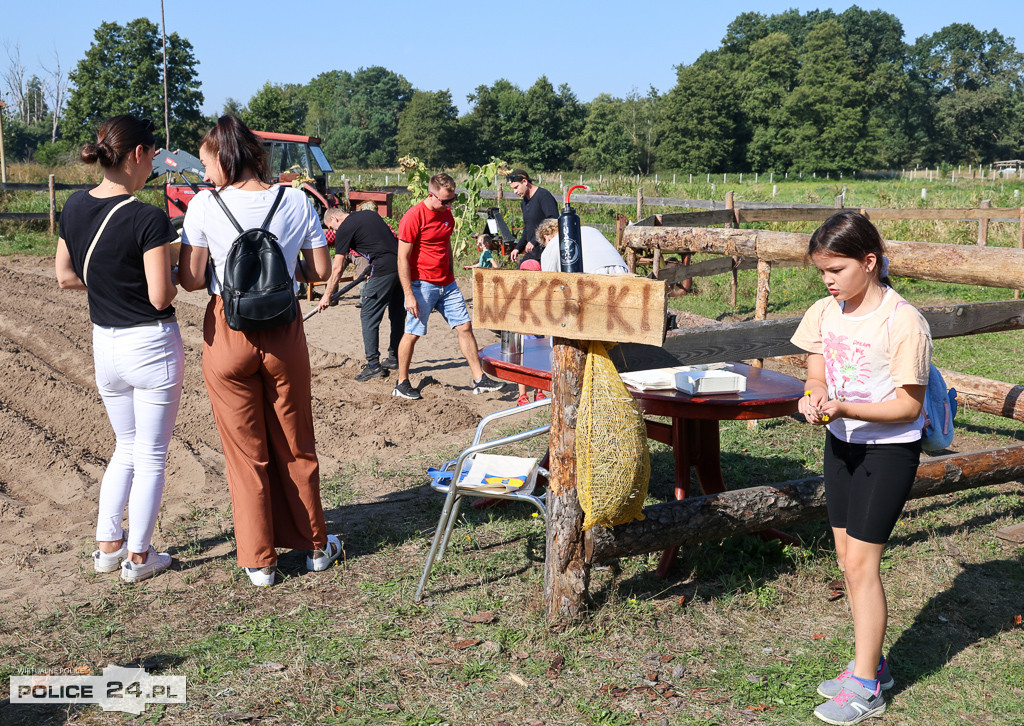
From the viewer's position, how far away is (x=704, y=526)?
3.23m

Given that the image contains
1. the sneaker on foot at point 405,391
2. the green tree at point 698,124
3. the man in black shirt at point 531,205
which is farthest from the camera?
the green tree at point 698,124

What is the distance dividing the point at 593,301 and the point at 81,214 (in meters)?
2.14

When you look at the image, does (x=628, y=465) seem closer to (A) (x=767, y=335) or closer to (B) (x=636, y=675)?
(B) (x=636, y=675)

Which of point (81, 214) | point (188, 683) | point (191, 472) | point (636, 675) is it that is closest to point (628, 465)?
point (636, 675)

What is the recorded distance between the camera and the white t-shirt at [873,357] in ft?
8.07

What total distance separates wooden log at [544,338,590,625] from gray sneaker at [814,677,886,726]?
3.04 ft

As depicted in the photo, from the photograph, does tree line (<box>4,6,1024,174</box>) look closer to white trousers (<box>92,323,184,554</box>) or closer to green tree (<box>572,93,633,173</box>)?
green tree (<box>572,93,633,173</box>)

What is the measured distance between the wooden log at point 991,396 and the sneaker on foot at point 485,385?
3458mm

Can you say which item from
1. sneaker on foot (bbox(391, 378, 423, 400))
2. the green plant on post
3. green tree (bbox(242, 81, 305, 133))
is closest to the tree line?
green tree (bbox(242, 81, 305, 133))

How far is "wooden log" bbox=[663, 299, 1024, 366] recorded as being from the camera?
367cm

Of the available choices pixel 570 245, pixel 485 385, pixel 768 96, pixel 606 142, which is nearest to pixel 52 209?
pixel 485 385

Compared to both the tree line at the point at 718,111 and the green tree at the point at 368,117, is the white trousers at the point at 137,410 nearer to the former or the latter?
the tree line at the point at 718,111

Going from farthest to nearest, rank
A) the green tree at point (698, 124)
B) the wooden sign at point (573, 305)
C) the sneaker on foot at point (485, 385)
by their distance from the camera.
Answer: the green tree at point (698, 124) < the sneaker on foot at point (485, 385) < the wooden sign at point (573, 305)

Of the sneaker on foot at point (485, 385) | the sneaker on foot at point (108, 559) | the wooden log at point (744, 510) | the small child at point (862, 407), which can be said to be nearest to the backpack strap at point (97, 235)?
the sneaker on foot at point (108, 559)
